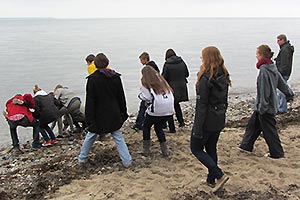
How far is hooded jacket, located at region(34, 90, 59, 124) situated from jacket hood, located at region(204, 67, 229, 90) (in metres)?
4.66

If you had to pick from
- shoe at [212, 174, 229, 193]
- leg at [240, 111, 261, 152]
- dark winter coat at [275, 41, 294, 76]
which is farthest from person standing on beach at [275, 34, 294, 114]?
shoe at [212, 174, 229, 193]

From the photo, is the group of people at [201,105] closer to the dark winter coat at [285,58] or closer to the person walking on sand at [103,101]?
the person walking on sand at [103,101]

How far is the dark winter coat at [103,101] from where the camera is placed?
239 inches

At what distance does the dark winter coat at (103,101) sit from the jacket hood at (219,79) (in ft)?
5.85

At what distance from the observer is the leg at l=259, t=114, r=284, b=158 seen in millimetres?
6414

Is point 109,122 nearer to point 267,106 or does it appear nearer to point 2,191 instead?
point 2,191

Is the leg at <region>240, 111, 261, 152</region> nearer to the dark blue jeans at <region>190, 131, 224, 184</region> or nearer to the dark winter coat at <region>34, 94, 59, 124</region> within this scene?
the dark blue jeans at <region>190, 131, 224, 184</region>

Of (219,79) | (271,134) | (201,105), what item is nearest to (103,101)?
(201,105)

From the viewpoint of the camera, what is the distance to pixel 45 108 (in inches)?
336

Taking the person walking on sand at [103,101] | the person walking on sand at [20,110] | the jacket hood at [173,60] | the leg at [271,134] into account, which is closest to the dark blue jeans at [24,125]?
the person walking on sand at [20,110]

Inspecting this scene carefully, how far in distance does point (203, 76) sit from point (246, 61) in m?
28.3

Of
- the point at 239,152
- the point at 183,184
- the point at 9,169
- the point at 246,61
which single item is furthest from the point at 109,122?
the point at 246,61

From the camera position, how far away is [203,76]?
Answer: 495 cm

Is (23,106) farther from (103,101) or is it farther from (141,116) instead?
(103,101)
